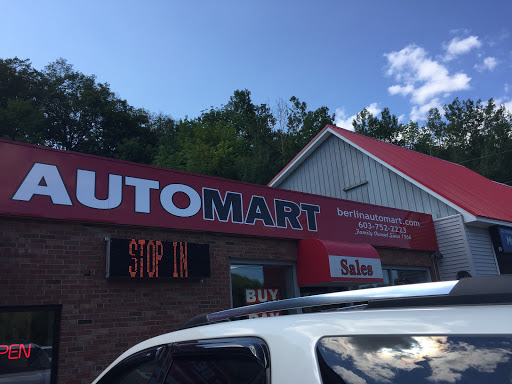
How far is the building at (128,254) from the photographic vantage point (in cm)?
625

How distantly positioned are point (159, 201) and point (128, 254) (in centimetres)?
122

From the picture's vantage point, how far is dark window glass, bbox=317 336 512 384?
114 cm

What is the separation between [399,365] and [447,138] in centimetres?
5201

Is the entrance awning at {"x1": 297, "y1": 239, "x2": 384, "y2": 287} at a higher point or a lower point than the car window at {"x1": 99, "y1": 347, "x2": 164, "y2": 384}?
higher

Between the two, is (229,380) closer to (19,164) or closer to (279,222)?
(19,164)

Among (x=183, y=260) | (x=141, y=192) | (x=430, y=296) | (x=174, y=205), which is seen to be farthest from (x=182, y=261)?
(x=430, y=296)

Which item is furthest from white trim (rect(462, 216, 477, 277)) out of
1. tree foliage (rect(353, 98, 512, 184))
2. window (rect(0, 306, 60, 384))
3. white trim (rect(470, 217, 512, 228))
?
tree foliage (rect(353, 98, 512, 184))

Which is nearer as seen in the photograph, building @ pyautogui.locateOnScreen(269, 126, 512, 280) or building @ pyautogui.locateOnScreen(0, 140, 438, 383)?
Result: building @ pyautogui.locateOnScreen(0, 140, 438, 383)

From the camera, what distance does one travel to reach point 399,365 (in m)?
1.27

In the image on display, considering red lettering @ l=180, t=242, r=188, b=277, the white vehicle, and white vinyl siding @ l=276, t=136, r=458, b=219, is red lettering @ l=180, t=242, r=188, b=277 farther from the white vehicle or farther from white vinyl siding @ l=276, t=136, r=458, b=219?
white vinyl siding @ l=276, t=136, r=458, b=219

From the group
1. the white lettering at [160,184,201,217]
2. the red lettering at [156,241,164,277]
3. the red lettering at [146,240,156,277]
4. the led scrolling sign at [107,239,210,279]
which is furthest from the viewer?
the white lettering at [160,184,201,217]

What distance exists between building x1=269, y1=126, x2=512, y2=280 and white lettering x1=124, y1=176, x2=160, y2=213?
9733mm

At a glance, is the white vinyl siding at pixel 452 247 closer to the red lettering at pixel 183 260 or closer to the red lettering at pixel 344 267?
the red lettering at pixel 344 267

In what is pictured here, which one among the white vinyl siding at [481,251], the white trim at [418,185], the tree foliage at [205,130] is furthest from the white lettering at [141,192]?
the tree foliage at [205,130]
